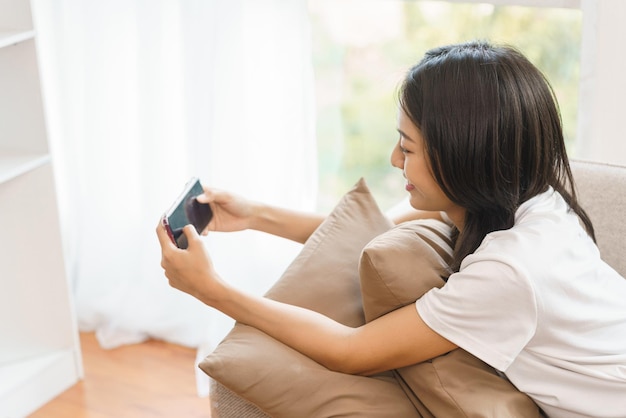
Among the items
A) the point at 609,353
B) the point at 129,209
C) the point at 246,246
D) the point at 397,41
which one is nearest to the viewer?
the point at 609,353

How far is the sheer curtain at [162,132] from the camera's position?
224 centimetres

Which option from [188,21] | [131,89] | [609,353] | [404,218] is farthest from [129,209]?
[609,353]

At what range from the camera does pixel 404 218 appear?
1743mm

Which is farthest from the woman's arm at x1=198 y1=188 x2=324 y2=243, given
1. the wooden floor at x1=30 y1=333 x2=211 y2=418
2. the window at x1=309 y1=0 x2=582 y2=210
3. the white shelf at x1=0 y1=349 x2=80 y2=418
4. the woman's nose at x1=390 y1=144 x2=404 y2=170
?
the window at x1=309 y1=0 x2=582 y2=210

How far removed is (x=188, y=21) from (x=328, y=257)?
3.38 ft

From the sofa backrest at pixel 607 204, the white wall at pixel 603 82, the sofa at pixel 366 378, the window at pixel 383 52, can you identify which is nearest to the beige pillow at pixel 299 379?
the sofa at pixel 366 378

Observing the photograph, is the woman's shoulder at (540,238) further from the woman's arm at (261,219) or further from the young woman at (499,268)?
the woman's arm at (261,219)

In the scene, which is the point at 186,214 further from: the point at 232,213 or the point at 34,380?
the point at 34,380

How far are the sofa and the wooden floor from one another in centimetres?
79

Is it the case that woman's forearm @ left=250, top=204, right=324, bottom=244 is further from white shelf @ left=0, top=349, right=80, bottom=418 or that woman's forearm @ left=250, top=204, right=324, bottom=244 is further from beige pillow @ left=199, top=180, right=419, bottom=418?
white shelf @ left=0, top=349, right=80, bottom=418

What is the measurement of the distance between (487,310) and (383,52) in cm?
241

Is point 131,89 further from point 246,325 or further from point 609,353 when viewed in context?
point 609,353

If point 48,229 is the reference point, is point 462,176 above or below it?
above

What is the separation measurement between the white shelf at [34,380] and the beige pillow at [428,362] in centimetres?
115
